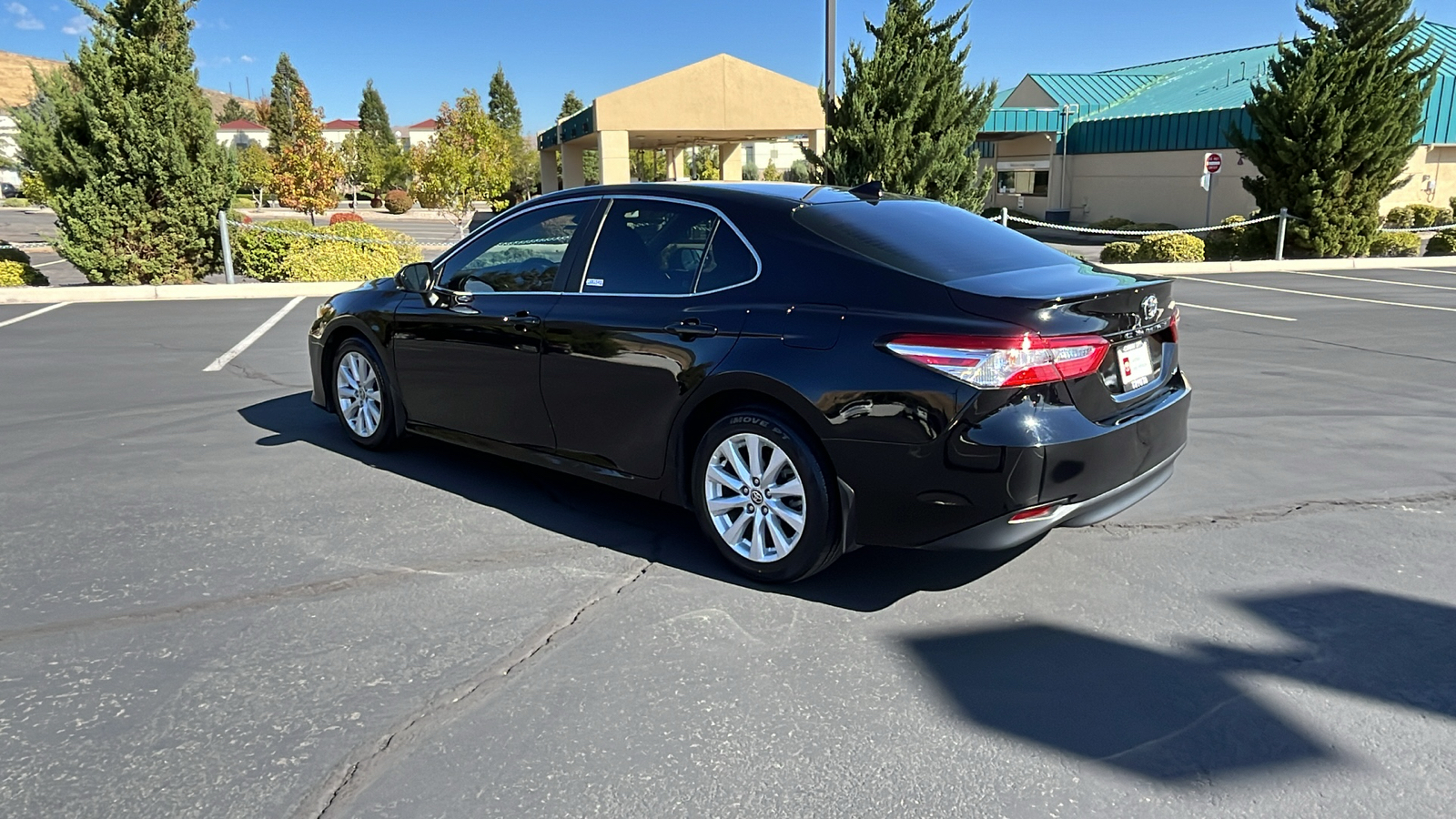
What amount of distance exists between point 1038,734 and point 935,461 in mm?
983

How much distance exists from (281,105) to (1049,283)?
83.6 m

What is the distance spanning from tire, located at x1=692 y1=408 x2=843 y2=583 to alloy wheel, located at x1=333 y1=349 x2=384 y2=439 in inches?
101

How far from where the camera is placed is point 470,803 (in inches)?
108

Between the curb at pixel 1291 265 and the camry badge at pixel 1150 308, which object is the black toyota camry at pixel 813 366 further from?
the curb at pixel 1291 265

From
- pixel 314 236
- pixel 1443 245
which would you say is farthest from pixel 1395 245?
pixel 314 236

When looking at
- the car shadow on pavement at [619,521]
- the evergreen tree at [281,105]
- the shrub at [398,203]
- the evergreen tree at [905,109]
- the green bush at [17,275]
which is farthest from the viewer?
the evergreen tree at [281,105]

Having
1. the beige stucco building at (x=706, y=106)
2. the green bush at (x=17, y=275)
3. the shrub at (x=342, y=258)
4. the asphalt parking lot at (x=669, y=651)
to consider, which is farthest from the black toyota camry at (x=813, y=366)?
the beige stucco building at (x=706, y=106)

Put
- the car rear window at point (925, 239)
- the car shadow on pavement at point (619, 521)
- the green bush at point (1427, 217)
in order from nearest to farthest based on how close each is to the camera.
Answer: the car rear window at point (925, 239) → the car shadow on pavement at point (619, 521) → the green bush at point (1427, 217)

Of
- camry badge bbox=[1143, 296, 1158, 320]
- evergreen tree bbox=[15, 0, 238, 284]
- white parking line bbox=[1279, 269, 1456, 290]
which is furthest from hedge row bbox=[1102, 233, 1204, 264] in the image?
camry badge bbox=[1143, 296, 1158, 320]

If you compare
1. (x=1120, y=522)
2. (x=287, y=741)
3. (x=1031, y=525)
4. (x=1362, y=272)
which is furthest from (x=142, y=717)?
(x=1362, y=272)

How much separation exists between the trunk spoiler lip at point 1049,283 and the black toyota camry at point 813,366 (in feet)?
→ 0.05

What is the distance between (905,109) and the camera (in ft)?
57.9

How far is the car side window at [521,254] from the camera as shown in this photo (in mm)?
4984

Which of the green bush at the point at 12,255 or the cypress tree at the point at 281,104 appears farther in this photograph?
the cypress tree at the point at 281,104
